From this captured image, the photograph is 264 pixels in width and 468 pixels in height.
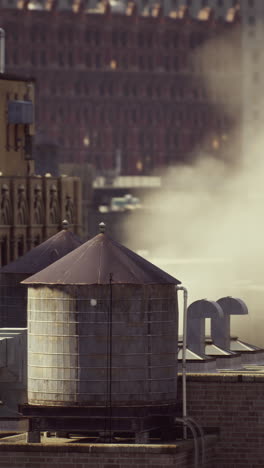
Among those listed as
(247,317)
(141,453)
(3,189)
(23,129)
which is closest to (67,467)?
(141,453)

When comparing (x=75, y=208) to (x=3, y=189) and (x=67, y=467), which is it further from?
(x=67, y=467)

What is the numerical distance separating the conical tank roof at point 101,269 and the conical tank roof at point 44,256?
13.7 meters

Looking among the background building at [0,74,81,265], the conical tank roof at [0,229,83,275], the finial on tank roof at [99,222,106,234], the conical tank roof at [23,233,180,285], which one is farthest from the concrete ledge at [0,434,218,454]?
the background building at [0,74,81,265]

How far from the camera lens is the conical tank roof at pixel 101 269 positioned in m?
84.9

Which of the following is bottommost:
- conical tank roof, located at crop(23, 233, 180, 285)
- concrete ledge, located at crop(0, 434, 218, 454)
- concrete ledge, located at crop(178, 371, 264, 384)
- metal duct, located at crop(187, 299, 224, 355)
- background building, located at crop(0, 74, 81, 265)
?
concrete ledge, located at crop(0, 434, 218, 454)

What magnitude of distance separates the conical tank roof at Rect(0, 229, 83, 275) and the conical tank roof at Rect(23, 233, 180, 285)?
538 inches

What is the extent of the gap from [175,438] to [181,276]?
287 ft

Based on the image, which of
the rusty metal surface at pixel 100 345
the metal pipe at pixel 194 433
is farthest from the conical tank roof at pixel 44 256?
the metal pipe at pixel 194 433

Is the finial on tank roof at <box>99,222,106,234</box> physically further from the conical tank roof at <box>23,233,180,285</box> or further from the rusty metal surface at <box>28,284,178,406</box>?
the rusty metal surface at <box>28,284,178,406</box>

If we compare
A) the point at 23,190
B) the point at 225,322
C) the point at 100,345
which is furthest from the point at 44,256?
the point at 23,190

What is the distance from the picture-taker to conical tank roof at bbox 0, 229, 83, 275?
10125 centimetres

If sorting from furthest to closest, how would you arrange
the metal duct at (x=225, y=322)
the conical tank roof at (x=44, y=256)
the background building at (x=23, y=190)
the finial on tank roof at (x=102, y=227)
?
the background building at (x=23, y=190) < the conical tank roof at (x=44, y=256) < the metal duct at (x=225, y=322) < the finial on tank roof at (x=102, y=227)

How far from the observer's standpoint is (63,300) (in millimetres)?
84750

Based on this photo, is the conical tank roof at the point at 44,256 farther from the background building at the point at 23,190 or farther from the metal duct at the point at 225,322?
the background building at the point at 23,190
